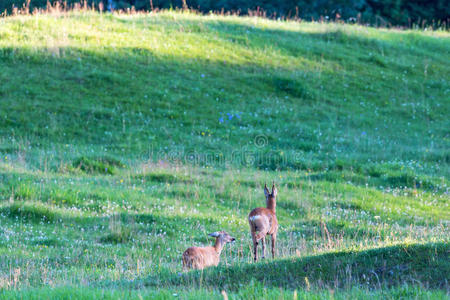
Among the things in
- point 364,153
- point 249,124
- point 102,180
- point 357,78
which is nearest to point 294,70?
point 357,78

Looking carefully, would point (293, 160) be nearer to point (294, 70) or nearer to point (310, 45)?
point (294, 70)

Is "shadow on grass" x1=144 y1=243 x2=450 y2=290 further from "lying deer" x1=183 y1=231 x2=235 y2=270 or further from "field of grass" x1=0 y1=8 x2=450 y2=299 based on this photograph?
"lying deer" x1=183 y1=231 x2=235 y2=270

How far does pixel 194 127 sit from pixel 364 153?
19.6ft

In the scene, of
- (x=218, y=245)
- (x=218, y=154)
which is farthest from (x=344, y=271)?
(x=218, y=154)

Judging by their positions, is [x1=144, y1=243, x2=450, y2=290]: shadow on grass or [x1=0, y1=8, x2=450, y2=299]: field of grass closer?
[x1=144, y1=243, x2=450, y2=290]: shadow on grass

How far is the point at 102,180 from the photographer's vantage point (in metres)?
15.7

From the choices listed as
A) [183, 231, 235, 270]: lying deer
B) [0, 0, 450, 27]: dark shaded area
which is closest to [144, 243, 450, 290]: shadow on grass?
[183, 231, 235, 270]: lying deer

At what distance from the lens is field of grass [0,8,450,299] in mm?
7926

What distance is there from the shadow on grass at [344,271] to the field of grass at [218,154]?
0.09ft

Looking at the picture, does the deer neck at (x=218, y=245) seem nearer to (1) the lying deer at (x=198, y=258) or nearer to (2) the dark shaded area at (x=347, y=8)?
(1) the lying deer at (x=198, y=258)

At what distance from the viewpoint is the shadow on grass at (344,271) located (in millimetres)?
7359

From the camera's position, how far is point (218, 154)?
19406mm

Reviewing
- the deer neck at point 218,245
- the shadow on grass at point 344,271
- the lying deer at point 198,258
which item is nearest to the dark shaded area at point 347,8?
the deer neck at point 218,245

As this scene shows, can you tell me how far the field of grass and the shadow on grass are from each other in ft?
0.09
